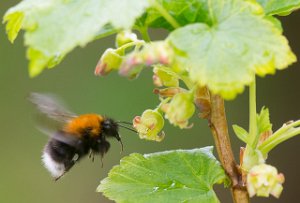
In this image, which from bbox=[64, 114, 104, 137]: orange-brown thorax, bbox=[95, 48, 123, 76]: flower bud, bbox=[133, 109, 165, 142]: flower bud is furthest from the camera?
bbox=[64, 114, 104, 137]: orange-brown thorax

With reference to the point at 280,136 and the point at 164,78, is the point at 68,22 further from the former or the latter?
the point at 280,136

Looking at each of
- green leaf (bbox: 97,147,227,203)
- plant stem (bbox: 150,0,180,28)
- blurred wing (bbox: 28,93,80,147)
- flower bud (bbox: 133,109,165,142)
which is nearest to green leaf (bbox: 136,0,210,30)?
plant stem (bbox: 150,0,180,28)

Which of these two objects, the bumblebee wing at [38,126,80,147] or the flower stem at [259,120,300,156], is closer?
the flower stem at [259,120,300,156]

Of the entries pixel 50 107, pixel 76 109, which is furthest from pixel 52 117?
pixel 76 109

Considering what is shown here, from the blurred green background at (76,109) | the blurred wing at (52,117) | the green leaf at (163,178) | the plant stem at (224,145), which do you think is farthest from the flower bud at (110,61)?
the blurred green background at (76,109)

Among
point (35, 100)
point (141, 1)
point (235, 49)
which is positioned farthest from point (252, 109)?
point (35, 100)

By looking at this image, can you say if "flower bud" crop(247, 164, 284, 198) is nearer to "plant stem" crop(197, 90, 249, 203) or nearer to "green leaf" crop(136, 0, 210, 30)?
"plant stem" crop(197, 90, 249, 203)
